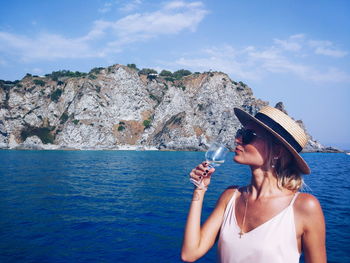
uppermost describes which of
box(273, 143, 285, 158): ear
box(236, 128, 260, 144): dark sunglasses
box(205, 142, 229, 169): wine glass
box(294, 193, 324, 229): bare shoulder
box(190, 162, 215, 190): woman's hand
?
box(236, 128, 260, 144): dark sunglasses

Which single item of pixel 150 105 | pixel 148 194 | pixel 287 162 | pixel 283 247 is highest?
pixel 150 105

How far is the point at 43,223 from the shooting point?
9.80 m

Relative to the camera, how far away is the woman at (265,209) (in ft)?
5.94

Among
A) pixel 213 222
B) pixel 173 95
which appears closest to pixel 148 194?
pixel 213 222

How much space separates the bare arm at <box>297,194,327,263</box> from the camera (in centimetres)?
175

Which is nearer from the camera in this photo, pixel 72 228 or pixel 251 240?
pixel 251 240

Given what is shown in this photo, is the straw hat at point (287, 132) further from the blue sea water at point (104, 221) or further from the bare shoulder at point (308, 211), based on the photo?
the blue sea water at point (104, 221)

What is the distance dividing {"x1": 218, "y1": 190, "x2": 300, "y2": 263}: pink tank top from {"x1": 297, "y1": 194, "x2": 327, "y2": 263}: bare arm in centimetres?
7

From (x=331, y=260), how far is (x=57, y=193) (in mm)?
14267

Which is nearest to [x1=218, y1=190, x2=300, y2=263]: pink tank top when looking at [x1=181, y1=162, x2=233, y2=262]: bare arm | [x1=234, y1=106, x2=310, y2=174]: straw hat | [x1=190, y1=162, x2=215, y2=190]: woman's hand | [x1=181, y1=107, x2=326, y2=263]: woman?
[x1=181, y1=107, x2=326, y2=263]: woman

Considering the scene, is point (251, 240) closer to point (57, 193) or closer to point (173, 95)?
point (57, 193)

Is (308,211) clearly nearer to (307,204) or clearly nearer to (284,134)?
(307,204)

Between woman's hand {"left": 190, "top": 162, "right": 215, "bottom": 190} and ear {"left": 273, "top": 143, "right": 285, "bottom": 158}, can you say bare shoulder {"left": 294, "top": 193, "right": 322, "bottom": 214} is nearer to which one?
ear {"left": 273, "top": 143, "right": 285, "bottom": 158}

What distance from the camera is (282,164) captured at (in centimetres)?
214
